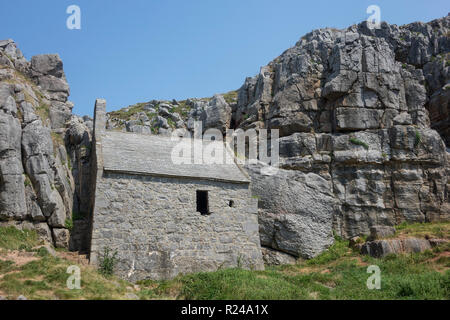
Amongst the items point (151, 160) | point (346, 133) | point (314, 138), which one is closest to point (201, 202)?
point (151, 160)

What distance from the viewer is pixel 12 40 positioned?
2919 cm

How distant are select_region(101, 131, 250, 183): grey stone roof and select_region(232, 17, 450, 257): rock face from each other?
3.36 meters

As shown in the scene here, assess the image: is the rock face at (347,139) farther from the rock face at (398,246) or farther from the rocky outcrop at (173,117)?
the rock face at (398,246)

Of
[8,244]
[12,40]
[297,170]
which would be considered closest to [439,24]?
[297,170]

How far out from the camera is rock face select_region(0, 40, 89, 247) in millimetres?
18953

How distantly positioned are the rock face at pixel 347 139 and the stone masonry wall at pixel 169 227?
301cm

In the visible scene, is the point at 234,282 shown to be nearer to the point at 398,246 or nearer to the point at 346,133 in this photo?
the point at 398,246

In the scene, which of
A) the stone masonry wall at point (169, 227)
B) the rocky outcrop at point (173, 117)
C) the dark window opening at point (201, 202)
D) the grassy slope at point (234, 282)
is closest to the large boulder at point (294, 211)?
the stone masonry wall at point (169, 227)

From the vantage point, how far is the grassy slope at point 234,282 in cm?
1316

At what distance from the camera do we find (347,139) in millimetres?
29109

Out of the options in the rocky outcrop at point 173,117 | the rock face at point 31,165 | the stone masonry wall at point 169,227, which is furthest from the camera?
the rocky outcrop at point 173,117

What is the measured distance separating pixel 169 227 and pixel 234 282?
19.4 feet

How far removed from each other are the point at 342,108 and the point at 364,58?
17.5 ft

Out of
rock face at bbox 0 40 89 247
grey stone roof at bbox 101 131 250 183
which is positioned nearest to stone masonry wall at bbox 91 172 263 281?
grey stone roof at bbox 101 131 250 183
